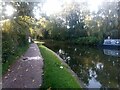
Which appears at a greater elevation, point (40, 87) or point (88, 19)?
point (88, 19)

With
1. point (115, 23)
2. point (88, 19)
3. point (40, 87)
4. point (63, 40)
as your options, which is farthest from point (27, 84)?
point (63, 40)

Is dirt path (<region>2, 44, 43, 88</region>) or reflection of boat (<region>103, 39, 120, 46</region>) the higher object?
dirt path (<region>2, 44, 43, 88</region>)

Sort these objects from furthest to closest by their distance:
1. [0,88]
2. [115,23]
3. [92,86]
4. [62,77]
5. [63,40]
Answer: [63,40] < [115,23] < [92,86] < [62,77] < [0,88]

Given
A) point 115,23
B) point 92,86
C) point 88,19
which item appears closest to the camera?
point 92,86

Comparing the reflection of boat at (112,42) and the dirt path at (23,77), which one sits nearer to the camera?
the dirt path at (23,77)

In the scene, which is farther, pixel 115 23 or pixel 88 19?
pixel 88 19

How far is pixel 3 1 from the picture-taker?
14578 millimetres

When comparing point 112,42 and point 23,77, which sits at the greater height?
point 23,77

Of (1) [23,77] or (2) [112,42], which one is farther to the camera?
(2) [112,42]

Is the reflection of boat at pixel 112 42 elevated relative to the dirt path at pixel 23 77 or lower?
lower

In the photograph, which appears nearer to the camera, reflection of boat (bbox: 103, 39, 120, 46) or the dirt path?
the dirt path

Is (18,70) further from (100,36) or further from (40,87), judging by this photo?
(100,36)

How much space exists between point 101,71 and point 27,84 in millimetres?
8470

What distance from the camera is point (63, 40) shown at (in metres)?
63.3
